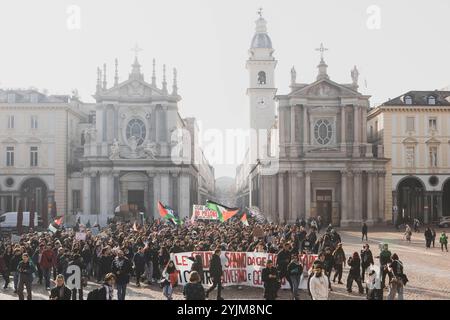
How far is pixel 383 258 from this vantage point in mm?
23453

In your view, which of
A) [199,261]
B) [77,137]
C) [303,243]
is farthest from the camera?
[77,137]

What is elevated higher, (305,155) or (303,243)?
(305,155)

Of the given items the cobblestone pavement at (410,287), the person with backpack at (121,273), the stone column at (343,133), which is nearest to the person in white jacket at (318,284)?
the cobblestone pavement at (410,287)

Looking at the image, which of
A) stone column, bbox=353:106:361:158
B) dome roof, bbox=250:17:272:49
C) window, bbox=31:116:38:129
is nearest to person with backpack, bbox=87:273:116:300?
stone column, bbox=353:106:361:158

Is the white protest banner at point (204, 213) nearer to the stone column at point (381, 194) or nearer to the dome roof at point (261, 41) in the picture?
the stone column at point (381, 194)

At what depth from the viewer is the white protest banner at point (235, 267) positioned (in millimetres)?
22797

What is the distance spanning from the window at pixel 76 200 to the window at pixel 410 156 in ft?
109

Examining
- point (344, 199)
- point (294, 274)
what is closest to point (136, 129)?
point (344, 199)

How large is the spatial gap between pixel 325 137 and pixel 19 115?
3067cm

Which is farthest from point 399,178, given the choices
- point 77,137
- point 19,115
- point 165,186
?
point 19,115

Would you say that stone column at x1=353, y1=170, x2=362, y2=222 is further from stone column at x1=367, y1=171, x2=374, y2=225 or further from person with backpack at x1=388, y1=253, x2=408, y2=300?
person with backpack at x1=388, y1=253, x2=408, y2=300

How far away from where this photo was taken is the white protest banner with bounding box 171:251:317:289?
22.8 m

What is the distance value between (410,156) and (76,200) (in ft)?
112
